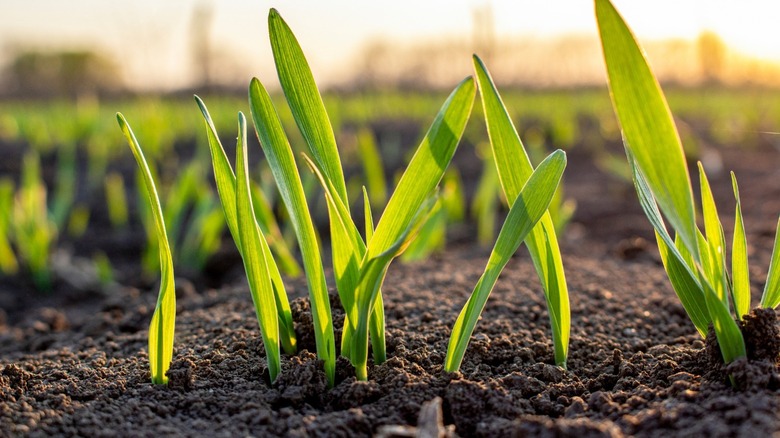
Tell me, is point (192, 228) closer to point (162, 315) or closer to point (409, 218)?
point (162, 315)

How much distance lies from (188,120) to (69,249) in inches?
179

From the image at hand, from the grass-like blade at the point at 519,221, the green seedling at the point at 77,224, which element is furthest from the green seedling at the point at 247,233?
the green seedling at the point at 77,224

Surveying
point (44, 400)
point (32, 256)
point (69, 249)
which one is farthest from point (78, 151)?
point (44, 400)

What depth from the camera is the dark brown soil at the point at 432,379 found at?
89cm

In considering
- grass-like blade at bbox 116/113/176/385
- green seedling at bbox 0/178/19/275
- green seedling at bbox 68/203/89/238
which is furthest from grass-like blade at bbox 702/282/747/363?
green seedling at bbox 68/203/89/238

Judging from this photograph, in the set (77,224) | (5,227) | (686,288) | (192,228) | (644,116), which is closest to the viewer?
(644,116)

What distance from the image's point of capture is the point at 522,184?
1004 mm

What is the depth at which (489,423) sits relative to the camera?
92cm

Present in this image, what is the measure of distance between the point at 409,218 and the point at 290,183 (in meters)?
0.17

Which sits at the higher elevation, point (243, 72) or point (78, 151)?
point (243, 72)

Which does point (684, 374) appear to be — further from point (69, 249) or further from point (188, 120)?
point (188, 120)

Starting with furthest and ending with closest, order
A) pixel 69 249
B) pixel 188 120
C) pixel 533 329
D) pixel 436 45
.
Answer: pixel 436 45, pixel 188 120, pixel 69 249, pixel 533 329

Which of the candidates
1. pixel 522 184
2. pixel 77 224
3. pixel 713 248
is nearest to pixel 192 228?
pixel 77 224

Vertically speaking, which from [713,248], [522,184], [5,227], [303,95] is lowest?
[5,227]
